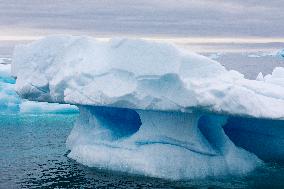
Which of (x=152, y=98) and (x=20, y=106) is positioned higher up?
(x=20, y=106)

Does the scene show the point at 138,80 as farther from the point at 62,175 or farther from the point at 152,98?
the point at 62,175

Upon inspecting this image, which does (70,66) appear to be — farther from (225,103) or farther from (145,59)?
(225,103)

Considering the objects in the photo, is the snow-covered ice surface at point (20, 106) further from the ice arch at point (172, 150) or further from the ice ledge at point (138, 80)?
the ice arch at point (172, 150)

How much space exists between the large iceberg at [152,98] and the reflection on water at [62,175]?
0.54m

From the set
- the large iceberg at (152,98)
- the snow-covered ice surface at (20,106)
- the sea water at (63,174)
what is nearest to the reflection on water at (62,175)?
the sea water at (63,174)

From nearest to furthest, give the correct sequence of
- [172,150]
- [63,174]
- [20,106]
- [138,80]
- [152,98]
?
[152,98]
[138,80]
[172,150]
[63,174]
[20,106]

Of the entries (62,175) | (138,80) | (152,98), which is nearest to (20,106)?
(62,175)

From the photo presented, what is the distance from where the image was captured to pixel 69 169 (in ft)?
61.2

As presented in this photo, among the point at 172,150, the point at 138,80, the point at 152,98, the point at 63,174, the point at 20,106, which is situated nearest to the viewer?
the point at 152,98

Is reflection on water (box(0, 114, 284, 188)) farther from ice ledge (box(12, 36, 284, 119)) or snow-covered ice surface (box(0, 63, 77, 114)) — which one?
snow-covered ice surface (box(0, 63, 77, 114))

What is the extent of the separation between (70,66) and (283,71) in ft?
36.0

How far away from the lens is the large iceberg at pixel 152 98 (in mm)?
16578

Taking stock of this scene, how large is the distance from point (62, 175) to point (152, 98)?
165 inches

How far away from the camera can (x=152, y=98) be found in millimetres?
16641
